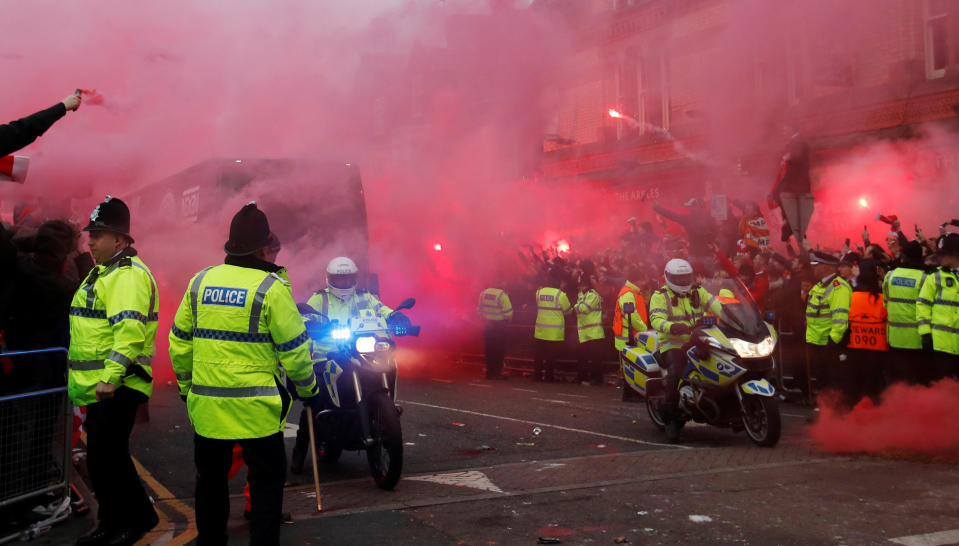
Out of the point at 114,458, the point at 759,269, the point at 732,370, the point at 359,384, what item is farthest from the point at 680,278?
the point at 114,458

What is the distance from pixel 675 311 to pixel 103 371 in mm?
5437

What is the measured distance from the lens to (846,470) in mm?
6777

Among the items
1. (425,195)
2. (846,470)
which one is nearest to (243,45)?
(425,195)

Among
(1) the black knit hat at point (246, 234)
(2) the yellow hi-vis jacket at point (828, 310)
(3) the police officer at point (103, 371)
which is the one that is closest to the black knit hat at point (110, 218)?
(3) the police officer at point (103, 371)

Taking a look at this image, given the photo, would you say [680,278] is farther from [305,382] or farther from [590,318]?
[590,318]

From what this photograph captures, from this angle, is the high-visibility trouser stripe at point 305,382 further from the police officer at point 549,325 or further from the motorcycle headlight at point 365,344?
the police officer at point 549,325

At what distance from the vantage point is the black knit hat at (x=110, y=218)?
5.16 meters

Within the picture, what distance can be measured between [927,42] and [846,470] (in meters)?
10.4

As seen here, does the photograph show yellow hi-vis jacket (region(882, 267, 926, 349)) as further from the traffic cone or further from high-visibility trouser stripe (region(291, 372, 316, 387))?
the traffic cone

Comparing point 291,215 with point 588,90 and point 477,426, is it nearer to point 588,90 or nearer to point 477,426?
point 477,426

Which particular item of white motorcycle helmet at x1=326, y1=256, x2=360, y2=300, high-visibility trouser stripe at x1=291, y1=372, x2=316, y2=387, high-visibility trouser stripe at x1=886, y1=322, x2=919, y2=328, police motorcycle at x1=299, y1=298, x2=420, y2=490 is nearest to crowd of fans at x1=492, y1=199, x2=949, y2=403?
high-visibility trouser stripe at x1=886, y1=322, x2=919, y2=328

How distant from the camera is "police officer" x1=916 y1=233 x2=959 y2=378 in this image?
7.91 m

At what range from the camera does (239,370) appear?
4.31 metres

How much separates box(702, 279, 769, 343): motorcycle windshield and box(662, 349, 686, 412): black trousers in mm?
544
